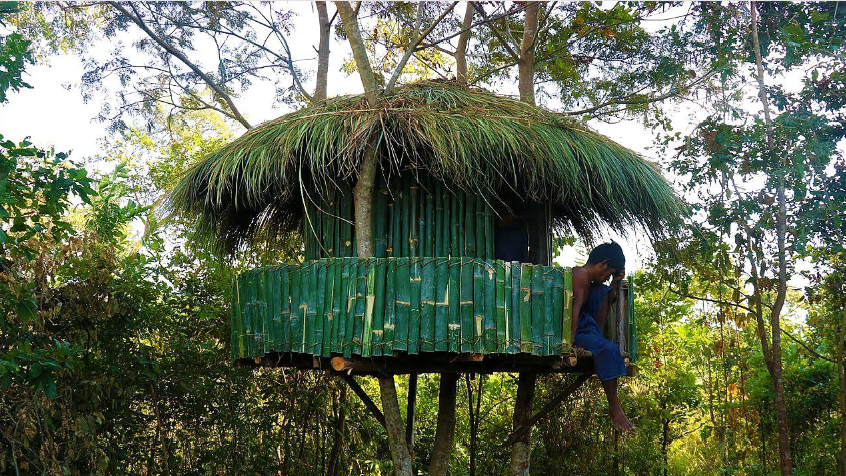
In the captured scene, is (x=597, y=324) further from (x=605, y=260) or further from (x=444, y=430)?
(x=444, y=430)

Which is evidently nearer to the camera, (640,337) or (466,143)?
(466,143)

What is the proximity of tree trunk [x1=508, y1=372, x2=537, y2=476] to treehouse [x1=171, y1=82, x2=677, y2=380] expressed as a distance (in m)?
0.96

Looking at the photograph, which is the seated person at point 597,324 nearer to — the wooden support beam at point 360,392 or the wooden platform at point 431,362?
the wooden platform at point 431,362

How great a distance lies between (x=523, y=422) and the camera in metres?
9.02

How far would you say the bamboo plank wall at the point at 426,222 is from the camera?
798 cm

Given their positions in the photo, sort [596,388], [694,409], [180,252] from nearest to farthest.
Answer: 1. [180,252]
2. [596,388]
3. [694,409]

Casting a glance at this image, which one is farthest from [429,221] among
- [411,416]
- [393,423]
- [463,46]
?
[463,46]

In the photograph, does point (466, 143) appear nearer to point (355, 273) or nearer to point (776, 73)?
point (355, 273)

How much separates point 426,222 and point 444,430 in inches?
105

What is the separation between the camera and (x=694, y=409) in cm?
1235

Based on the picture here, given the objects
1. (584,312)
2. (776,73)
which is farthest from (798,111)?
(584,312)

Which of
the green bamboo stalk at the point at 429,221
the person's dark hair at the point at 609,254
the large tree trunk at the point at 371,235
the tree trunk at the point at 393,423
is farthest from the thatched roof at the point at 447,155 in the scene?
the tree trunk at the point at 393,423

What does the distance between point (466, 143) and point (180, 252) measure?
4.97 m

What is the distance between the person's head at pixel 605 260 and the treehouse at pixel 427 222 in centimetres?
35
